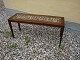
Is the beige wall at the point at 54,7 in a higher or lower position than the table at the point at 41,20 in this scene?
higher

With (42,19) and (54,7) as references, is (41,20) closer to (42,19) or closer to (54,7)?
(42,19)

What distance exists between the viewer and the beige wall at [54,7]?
193 centimetres

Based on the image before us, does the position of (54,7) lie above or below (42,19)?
above

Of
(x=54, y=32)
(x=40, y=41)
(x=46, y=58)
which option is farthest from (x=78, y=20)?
(x=46, y=58)

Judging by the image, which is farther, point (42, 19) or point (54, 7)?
point (54, 7)

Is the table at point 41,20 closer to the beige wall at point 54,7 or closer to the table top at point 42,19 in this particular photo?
the table top at point 42,19

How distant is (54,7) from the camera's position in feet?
6.92

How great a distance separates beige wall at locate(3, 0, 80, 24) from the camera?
1929 millimetres

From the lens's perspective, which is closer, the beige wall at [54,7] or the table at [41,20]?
the table at [41,20]

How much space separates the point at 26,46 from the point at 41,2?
966mm

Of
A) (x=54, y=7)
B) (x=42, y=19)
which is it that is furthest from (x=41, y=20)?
(x=54, y=7)

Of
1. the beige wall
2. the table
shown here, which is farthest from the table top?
the beige wall

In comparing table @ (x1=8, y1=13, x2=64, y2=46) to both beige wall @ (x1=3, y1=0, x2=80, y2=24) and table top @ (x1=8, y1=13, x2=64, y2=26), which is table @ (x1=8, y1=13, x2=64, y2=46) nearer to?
table top @ (x1=8, y1=13, x2=64, y2=26)

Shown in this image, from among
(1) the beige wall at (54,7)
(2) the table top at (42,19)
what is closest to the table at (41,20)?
(2) the table top at (42,19)
